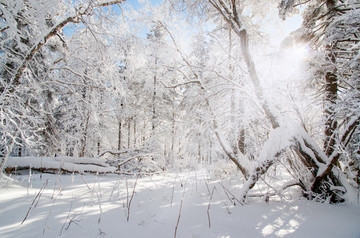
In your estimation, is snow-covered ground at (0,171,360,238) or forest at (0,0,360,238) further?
forest at (0,0,360,238)

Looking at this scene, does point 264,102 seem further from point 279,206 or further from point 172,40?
point 172,40

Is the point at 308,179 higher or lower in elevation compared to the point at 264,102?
lower

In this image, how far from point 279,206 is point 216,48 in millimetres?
5432

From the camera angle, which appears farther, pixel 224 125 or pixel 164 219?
pixel 224 125

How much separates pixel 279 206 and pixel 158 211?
1.97 meters

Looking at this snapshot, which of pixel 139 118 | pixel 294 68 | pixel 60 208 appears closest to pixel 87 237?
pixel 60 208

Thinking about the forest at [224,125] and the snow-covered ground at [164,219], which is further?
the forest at [224,125]

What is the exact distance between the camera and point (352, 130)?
2521 mm

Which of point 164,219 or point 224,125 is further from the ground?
point 224,125

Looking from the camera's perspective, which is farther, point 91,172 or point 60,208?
point 91,172

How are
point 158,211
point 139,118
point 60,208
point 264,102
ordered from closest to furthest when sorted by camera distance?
point 60,208 → point 158,211 → point 264,102 → point 139,118

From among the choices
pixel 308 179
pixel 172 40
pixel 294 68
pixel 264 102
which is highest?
pixel 172 40

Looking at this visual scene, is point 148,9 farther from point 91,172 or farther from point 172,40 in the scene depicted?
point 91,172

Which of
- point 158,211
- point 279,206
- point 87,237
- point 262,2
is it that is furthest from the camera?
point 262,2
